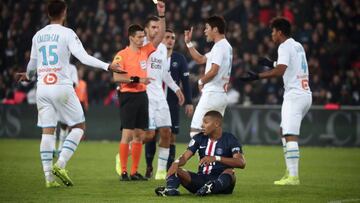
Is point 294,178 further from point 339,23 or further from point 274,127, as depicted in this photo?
point 339,23

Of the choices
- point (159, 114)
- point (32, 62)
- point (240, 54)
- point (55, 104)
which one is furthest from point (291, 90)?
point (240, 54)

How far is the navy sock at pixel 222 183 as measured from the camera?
1070 centimetres

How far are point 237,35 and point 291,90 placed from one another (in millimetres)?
14195

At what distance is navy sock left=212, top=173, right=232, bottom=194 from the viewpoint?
10.7 m

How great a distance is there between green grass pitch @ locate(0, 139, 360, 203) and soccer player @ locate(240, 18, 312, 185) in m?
0.43

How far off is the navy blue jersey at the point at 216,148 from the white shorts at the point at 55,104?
1.95 meters

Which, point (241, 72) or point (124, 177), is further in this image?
point (241, 72)

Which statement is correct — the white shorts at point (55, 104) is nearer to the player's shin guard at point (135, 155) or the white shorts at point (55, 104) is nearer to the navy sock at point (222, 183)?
the player's shin guard at point (135, 155)

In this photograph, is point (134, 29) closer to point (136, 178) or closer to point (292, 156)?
point (136, 178)

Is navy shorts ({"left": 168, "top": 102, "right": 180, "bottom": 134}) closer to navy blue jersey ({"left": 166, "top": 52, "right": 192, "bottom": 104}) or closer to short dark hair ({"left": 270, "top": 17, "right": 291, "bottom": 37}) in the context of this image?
navy blue jersey ({"left": 166, "top": 52, "right": 192, "bottom": 104})

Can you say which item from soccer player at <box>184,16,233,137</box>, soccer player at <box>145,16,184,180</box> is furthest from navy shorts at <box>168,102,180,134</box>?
soccer player at <box>184,16,233,137</box>

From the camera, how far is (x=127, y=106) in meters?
13.2

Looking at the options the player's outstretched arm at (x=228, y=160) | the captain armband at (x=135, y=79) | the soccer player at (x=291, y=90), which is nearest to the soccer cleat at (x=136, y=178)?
the captain armband at (x=135, y=79)

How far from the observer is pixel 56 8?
11.8 meters
